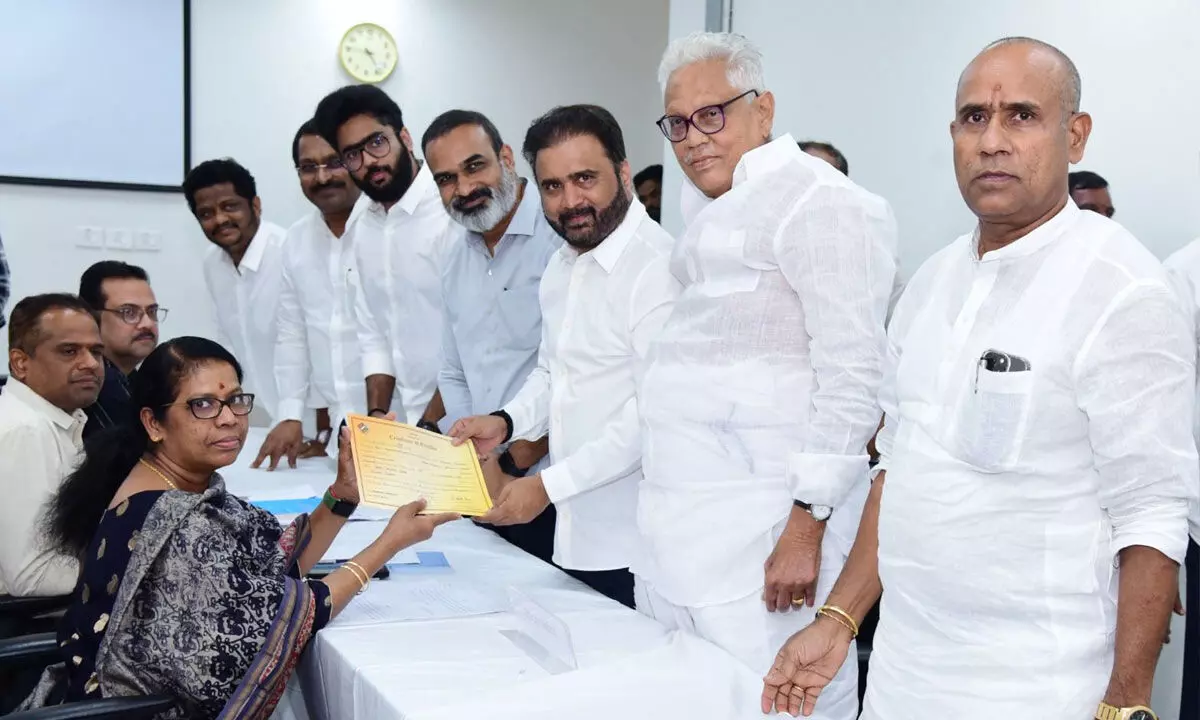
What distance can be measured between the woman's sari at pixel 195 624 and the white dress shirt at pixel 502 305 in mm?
1170

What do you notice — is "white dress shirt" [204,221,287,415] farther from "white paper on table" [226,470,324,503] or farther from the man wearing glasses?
"white paper on table" [226,470,324,503]

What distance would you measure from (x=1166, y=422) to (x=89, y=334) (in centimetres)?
259

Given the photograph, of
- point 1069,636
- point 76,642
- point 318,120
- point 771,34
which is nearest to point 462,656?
point 76,642

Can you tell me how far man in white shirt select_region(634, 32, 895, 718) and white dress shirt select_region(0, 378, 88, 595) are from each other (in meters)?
1.40

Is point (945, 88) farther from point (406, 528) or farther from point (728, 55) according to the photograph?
point (406, 528)

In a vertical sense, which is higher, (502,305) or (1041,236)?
(1041,236)

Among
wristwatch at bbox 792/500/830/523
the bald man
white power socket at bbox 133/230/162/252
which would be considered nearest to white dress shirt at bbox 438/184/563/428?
wristwatch at bbox 792/500/830/523

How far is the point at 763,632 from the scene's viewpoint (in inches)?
71.9

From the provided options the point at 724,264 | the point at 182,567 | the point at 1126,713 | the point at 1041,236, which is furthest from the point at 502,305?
the point at 1126,713

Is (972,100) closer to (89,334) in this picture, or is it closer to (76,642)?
(76,642)

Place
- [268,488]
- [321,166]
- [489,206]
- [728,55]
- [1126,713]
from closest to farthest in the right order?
[1126,713] → [728,55] → [489,206] → [268,488] → [321,166]

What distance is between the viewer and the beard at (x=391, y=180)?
3.52 meters

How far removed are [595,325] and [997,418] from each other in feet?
3.67

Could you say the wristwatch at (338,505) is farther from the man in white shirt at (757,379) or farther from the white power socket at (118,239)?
the white power socket at (118,239)
